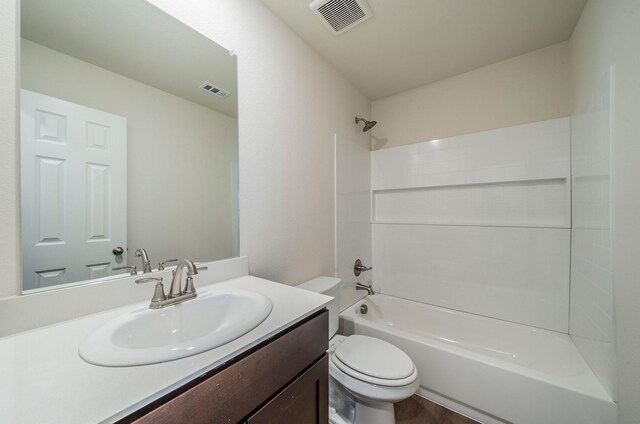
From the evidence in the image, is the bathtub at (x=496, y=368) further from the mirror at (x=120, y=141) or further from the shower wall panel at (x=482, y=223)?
the mirror at (x=120, y=141)

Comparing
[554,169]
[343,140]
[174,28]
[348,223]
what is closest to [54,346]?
[174,28]

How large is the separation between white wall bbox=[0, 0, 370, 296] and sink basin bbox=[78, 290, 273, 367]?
0.37 m

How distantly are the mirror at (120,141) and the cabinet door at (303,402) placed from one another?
2.09ft

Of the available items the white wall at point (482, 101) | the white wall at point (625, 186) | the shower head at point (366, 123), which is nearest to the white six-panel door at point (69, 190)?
the shower head at point (366, 123)

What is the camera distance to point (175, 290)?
2.72 feet

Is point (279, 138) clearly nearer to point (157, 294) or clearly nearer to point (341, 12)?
point (341, 12)

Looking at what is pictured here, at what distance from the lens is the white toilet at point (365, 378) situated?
1.16 metres

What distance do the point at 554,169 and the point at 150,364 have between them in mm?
2377

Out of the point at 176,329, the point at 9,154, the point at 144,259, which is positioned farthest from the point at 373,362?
the point at 9,154

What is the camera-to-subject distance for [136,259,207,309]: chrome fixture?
0.78 meters

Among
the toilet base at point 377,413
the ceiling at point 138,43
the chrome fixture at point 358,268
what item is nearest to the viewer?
the ceiling at point 138,43

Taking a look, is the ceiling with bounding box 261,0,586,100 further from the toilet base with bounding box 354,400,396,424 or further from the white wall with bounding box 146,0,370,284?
the toilet base with bounding box 354,400,396,424

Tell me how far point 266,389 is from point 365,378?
79 centimetres

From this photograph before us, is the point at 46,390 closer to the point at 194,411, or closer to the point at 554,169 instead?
the point at 194,411
